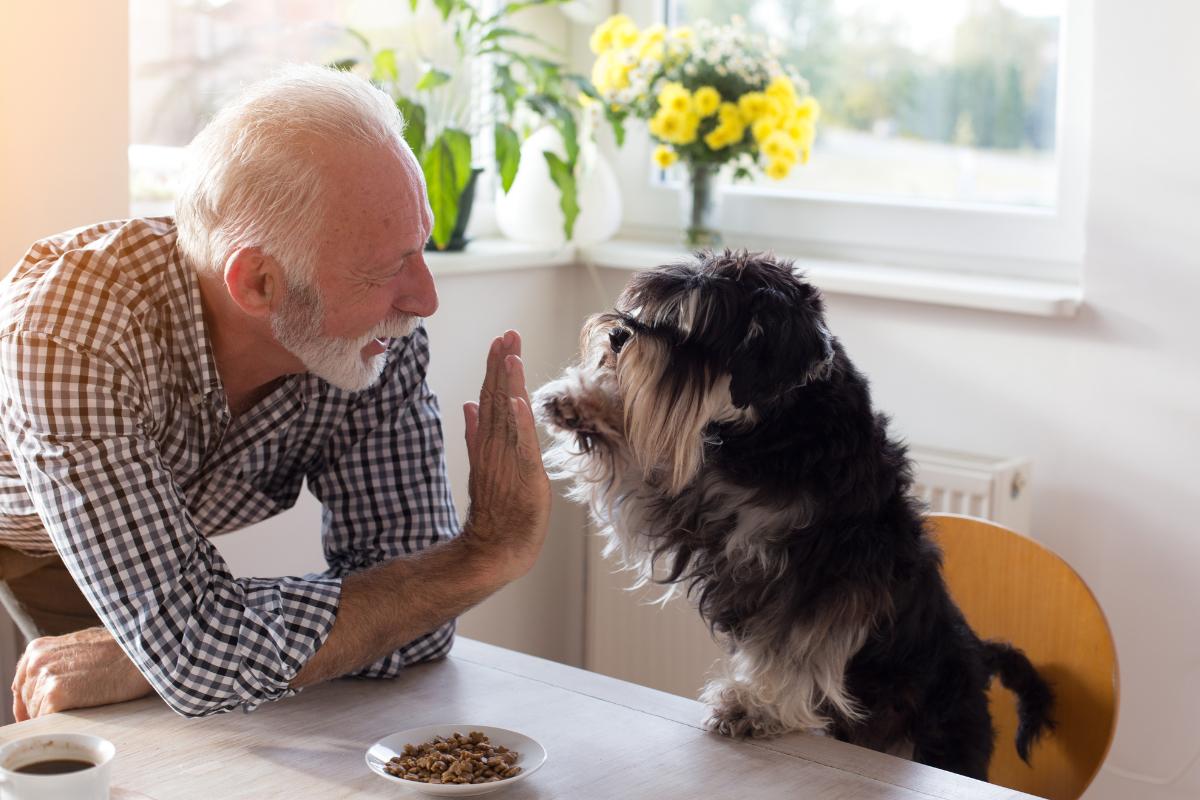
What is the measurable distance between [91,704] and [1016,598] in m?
1.27

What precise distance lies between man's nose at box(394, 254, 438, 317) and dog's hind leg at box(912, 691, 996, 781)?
2.58 feet

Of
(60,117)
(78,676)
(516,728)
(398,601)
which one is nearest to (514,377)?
(398,601)

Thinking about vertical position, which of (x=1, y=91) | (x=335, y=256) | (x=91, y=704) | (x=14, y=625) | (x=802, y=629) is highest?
(x=1, y=91)

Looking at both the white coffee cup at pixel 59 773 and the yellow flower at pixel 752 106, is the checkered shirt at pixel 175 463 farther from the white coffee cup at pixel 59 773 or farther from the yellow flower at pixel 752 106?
the yellow flower at pixel 752 106

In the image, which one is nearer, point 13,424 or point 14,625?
point 13,424

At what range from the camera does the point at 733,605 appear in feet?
5.11

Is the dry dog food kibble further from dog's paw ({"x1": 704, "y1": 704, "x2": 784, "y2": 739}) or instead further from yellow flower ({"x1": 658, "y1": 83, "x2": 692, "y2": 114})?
yellow flower ({"x1": 658, "y1": 83, "x2": 692, "y2": 114})

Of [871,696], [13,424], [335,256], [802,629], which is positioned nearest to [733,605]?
[802,629]

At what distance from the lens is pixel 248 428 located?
1831 mm

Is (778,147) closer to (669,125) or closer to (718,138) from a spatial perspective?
(718,138)

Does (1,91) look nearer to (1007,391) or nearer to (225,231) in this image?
(225,231)

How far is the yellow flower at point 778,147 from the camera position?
9.62 feet

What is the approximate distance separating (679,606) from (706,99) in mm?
1109

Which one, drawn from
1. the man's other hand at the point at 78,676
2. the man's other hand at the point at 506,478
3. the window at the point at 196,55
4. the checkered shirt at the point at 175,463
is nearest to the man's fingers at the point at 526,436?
the man's other hand at the point at 506,478
